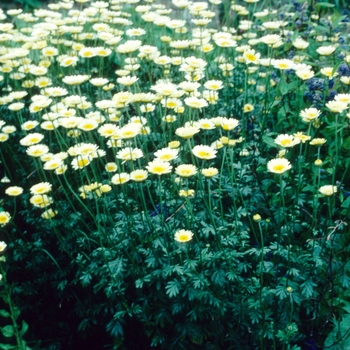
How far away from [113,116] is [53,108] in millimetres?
361

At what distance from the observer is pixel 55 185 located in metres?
2.97

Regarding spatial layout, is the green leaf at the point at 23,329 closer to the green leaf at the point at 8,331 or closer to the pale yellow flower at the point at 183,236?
the green leaf at the point at 8,331

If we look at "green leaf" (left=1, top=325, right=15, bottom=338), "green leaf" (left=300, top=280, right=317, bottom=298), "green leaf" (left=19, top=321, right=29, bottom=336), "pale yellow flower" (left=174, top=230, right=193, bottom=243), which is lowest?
"green leaf" (left=19, top=321, right=29, bottom=336)

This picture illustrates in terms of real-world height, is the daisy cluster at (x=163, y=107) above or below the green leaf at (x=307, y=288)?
above

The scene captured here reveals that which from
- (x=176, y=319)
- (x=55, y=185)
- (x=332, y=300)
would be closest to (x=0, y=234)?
(x=55, y=185)

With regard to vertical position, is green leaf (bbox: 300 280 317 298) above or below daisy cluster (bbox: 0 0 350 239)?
below

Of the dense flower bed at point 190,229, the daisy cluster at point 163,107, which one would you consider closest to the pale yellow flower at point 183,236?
the dense flower bed at point 190,229

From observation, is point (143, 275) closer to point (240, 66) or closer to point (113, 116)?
point (113, 116)

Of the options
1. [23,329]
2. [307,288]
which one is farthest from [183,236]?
[23,329]

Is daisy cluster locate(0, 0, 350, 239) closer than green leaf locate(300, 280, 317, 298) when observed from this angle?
No

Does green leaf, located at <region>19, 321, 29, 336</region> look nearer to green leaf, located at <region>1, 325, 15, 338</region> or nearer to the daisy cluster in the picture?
green leaf, located at <region>1, 325, 15, 338</region>

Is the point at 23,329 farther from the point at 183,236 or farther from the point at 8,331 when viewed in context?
the point at 183,236

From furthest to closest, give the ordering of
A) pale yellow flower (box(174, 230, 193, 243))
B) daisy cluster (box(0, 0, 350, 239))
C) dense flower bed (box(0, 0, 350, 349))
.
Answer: daisy cluster (box(0, 0, 350, 239)), dense flower bed (box(0, 0, 350, 349)), pale yellow flower (box(174, 230, 193, 243))

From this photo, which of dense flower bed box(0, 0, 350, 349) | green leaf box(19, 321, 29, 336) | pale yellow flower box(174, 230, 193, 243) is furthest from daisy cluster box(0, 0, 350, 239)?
green leaf box(19, 321, 29, 336)
